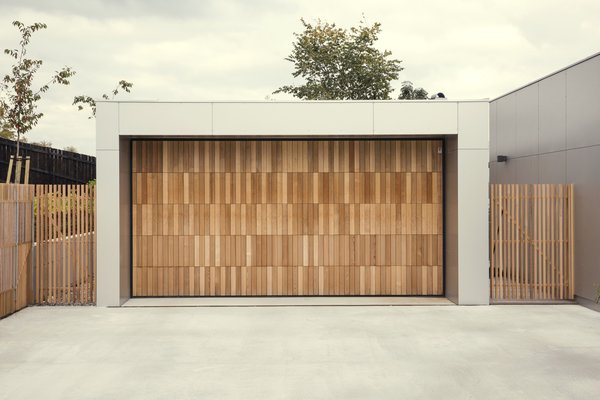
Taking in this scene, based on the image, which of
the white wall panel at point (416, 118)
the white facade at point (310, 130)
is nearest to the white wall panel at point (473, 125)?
the white facade at point (310, 130)

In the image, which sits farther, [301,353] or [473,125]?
[473,125]

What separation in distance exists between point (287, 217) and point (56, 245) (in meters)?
4.36

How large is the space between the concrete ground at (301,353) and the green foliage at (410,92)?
23.9 m

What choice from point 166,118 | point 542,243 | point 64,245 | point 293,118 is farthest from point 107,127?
point 542,243

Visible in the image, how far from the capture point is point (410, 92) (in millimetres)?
34094

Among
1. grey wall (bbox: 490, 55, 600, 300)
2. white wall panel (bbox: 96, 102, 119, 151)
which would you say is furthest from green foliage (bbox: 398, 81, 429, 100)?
white wall panel (bbox: 96, 102, 119, 151)

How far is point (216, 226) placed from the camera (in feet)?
39.5

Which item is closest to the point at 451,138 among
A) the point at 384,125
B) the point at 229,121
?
the point at 384,125

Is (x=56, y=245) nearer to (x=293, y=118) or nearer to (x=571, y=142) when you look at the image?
(x=293, y=118)

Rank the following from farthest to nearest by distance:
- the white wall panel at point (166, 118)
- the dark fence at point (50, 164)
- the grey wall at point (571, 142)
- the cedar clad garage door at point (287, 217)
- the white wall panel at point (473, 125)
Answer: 1. the dark fence at point (50, 164)
2. the cedar clad garage door at point (287, 217)
3. the white wall panel at point (473, 125)
4. the white wall panel at point (166, 118)
5. the grey wall at point (571, 142)

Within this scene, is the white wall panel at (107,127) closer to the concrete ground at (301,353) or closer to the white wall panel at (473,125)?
the concrete ground at (301,353)

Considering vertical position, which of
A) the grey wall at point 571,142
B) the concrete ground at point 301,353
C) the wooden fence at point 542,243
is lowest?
the concrete ground at point 301,353

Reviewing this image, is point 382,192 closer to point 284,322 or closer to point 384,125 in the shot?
point 384,125

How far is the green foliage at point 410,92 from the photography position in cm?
3394
